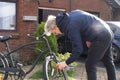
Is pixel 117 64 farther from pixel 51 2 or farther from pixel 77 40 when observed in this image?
pixel 77 40

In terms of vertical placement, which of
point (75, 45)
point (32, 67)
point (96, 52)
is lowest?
point (32, 67)

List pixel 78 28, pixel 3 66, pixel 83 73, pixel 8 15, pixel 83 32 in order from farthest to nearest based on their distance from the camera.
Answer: pixel 8 15
pixel 83 73
pixel 3 66
pixel 83 32
pixel 78 28

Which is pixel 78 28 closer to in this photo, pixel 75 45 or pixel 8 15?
pixel 75 45

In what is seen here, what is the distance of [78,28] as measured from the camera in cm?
577

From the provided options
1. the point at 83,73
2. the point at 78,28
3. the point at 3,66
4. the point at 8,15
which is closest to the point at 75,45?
the point at 78,28

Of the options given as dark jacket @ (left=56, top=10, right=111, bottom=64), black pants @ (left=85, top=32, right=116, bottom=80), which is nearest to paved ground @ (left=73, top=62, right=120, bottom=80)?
black pants @ (left=85, top=32, right=116, bottom=80)

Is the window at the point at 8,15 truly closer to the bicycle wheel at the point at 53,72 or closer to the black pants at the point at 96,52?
the bicycle wheel at the point at 53,72

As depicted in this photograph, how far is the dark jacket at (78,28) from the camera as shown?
5.67 meters

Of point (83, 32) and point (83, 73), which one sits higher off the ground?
point (83, 32)

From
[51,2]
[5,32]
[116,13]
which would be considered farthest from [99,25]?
[116,13]

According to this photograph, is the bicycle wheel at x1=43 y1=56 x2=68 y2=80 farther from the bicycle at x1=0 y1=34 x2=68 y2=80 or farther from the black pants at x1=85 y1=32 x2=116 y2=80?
the black pants at x1=85 y1=32 x2=116 y2=80

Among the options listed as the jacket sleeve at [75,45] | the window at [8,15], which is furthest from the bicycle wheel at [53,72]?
the window at [8,15]

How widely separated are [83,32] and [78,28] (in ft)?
0.80

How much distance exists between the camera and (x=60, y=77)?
6.65m
